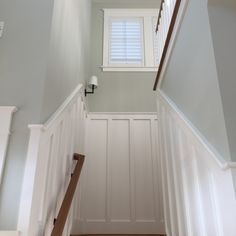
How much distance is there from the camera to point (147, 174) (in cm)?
405

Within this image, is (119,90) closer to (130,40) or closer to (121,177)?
(130,40)

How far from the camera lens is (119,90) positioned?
474 cm

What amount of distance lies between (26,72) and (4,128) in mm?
492

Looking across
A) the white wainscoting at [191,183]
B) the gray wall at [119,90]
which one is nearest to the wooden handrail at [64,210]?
the white wainscoting at [191,183]

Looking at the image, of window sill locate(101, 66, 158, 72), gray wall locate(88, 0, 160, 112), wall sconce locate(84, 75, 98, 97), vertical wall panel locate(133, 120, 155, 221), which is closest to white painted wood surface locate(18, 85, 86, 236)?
vertical wall panel locate(133, 120, 155, 221)

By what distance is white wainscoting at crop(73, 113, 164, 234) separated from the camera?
12.4 feet

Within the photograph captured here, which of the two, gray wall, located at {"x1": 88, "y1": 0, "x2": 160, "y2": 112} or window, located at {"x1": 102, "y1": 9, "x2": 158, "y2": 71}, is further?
window, located at {"x1": 102, "y1": 9, "x2": 158, "y2": 71}

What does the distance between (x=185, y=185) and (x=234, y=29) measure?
3.81 feet

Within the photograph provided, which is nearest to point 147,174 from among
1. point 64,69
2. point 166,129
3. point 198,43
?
point 166,129

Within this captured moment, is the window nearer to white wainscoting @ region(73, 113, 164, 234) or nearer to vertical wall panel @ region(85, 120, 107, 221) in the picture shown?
white wainscoting @ region(73, 113, 164, 234)

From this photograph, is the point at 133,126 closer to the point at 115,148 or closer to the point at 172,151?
the point at 115,148

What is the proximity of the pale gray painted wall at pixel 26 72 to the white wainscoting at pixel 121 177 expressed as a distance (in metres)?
1.63

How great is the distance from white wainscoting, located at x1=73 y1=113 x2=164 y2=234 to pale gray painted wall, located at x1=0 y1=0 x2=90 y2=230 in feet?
5.36

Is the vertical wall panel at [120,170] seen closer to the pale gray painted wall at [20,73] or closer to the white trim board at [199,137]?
the white trim board at [199,137]
